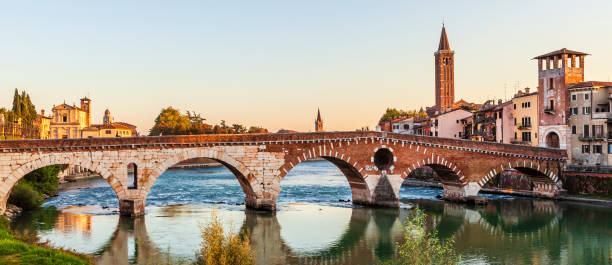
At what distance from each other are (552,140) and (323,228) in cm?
2419

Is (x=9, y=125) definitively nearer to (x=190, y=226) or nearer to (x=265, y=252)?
(x=190, y=226)

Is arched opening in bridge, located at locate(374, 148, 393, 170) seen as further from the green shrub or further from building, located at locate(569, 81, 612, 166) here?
the green shrub

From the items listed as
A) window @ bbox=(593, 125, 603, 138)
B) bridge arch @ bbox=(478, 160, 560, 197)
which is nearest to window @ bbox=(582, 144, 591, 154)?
window @ bbox=(593, 125, 603, 138)

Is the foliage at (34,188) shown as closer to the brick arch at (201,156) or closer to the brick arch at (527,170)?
the brick arch at (201,156)

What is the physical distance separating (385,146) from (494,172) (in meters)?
8.73

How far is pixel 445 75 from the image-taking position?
104375mm

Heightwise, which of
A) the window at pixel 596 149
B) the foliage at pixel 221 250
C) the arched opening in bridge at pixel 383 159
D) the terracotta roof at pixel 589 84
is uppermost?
the terracotta roof at pixel 589 84

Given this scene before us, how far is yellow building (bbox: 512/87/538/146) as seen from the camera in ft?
157

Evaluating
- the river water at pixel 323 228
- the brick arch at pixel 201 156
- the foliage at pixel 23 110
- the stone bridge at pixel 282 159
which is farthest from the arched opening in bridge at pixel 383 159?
the foliage at pixel 23 110

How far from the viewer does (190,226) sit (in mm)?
29875

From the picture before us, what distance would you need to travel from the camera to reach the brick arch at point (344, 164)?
34281 millimetres

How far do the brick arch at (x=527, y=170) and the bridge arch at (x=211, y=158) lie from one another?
53.3 feet

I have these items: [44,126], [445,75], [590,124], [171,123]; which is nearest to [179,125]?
[171,123]

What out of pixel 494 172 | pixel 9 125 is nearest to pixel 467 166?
pixel 494 172
